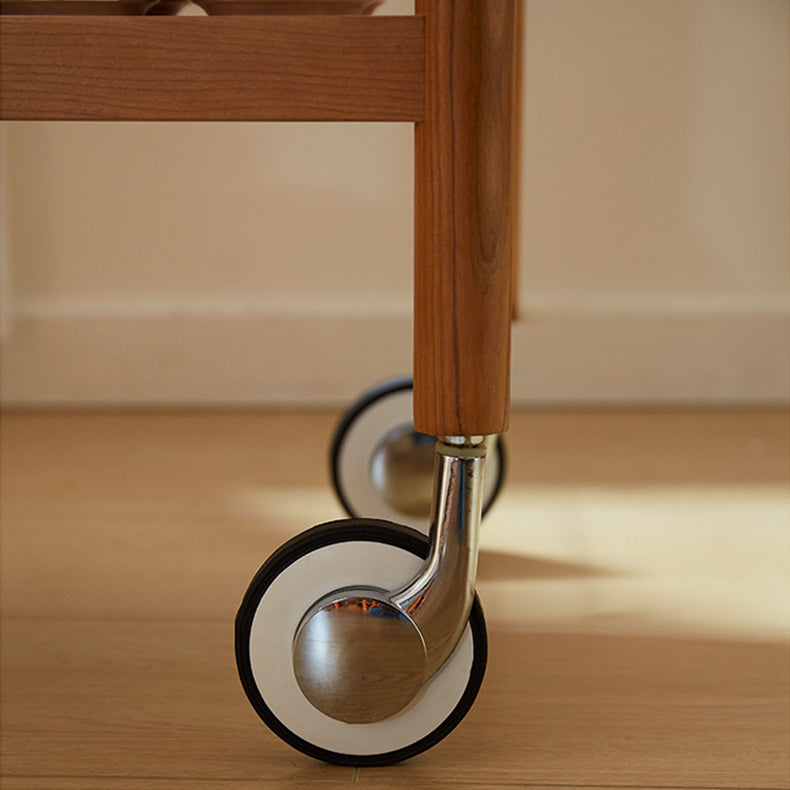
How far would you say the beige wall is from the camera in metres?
1.33

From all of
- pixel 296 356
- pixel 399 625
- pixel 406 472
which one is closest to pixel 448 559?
pixel 399 625

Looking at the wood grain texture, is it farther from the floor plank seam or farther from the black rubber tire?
the black rubber tire

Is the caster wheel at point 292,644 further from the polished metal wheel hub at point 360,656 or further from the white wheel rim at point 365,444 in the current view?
the white wheel rim at point 365,444

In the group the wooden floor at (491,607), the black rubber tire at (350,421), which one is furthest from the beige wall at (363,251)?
the black rubber tire at (350,421)

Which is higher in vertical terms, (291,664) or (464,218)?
(464,218)

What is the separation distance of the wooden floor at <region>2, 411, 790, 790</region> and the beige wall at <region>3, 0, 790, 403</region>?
0.44 ft

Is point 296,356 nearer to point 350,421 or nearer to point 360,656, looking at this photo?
point 350,421

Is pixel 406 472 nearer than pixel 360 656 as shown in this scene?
No

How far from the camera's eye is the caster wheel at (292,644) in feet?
1.61

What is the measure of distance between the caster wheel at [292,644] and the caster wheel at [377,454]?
1.08 ft

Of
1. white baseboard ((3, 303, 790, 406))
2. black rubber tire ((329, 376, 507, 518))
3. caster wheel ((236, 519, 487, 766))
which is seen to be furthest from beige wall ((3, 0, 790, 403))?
caster wheel ((236, 519, 487, 766))

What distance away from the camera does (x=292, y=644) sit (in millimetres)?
495

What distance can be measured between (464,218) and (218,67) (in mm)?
115

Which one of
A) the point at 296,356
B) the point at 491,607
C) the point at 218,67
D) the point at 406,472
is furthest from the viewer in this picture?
the point at 296,356
